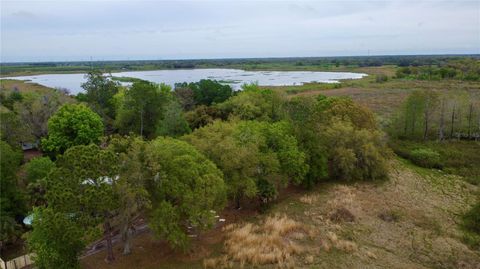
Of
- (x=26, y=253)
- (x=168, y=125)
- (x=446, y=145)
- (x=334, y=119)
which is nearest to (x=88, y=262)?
(x=26, y=253)

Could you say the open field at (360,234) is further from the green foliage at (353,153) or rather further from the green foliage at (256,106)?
the green foliage at (256,106)

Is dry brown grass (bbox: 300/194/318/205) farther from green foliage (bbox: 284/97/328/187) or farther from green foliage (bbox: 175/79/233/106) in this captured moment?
green foliage (bbox: 175/79/233/106)

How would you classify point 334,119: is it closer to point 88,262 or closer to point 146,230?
point 146,230

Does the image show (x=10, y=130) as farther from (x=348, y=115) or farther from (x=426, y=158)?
(x=426, y=158)

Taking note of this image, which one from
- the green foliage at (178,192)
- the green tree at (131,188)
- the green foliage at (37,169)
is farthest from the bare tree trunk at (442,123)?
the green foliage at (37,169)

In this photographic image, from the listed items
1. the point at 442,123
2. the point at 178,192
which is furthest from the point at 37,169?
the point at 442,123

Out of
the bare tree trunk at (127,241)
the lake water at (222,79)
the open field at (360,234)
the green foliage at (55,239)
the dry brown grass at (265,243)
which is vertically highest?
the lake water at (222,79)
